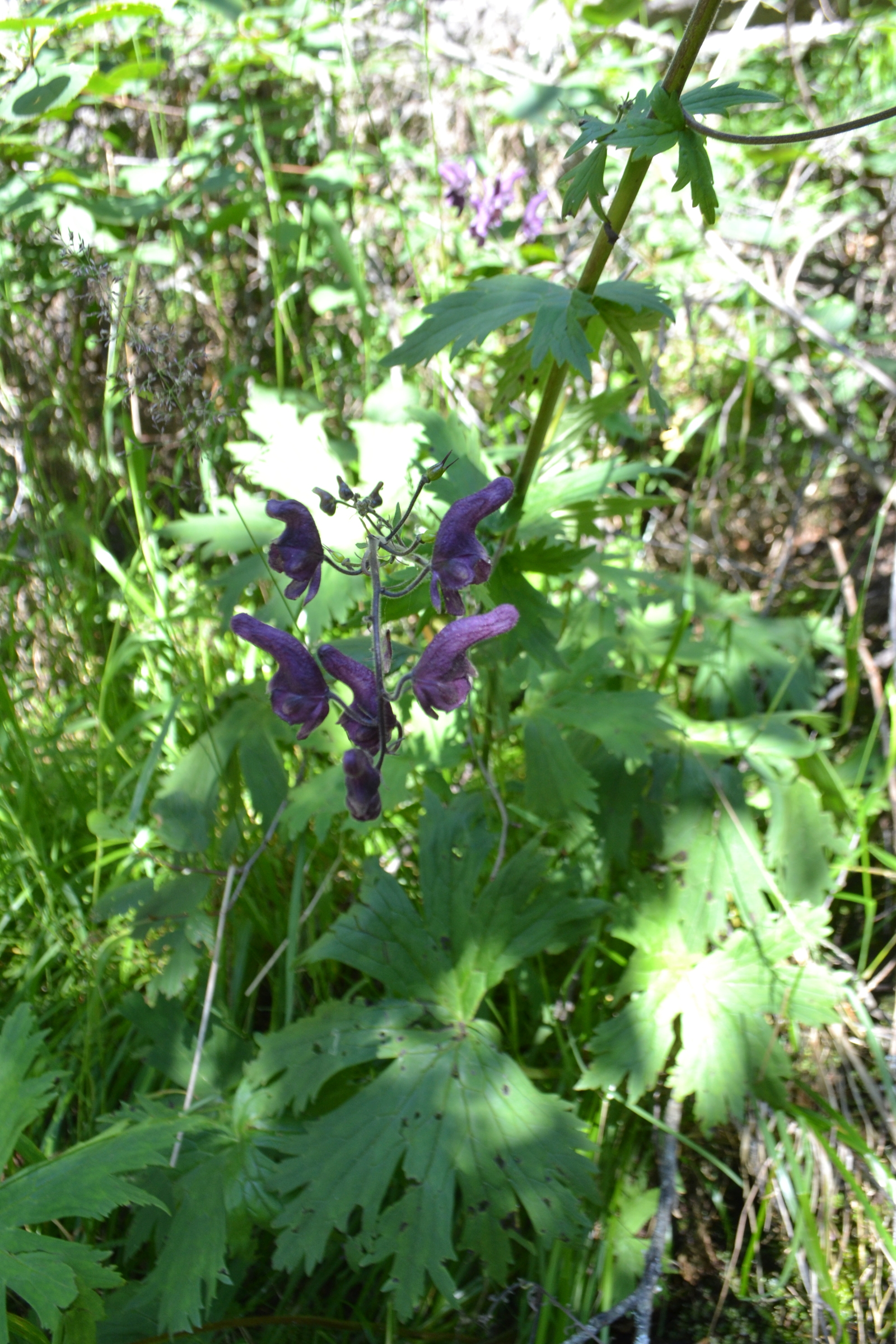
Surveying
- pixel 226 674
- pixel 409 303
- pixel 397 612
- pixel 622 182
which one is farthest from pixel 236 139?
pixel 397 612

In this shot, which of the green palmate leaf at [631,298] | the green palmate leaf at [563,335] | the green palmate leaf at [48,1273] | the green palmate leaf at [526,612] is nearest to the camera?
the green palmate leaf at [48,1273]

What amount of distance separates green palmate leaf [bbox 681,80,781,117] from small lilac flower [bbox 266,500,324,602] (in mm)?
797

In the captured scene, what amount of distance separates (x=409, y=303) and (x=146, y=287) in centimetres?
99

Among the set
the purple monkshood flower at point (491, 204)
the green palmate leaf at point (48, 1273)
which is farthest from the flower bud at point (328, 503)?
the purple monkshood flower at point (491, 204)

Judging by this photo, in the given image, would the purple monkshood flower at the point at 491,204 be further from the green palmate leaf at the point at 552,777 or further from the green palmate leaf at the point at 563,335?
the green palmate leaf at the point at 552,777

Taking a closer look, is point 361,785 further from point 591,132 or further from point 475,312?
point 591,132

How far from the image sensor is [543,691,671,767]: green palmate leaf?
71.7 inches

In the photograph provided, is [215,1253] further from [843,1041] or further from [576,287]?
[576,287]

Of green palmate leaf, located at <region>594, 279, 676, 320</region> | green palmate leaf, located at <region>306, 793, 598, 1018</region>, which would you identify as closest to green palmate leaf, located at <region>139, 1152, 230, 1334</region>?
green palmate leaf, located at <region>306, 793, 598, 1018</region>

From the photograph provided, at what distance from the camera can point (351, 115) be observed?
3555 mm

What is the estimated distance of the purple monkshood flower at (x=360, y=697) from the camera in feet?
4.08

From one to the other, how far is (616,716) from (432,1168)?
911 millimetres

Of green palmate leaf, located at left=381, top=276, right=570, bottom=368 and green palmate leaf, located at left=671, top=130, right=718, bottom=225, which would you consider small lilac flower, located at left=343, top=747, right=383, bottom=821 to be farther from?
green palmate leaf, located at left=671, top=130, right=718, bottom=225

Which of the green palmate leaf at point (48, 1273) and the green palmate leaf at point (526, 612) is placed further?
the green palmate leaf at point (526, 612)
